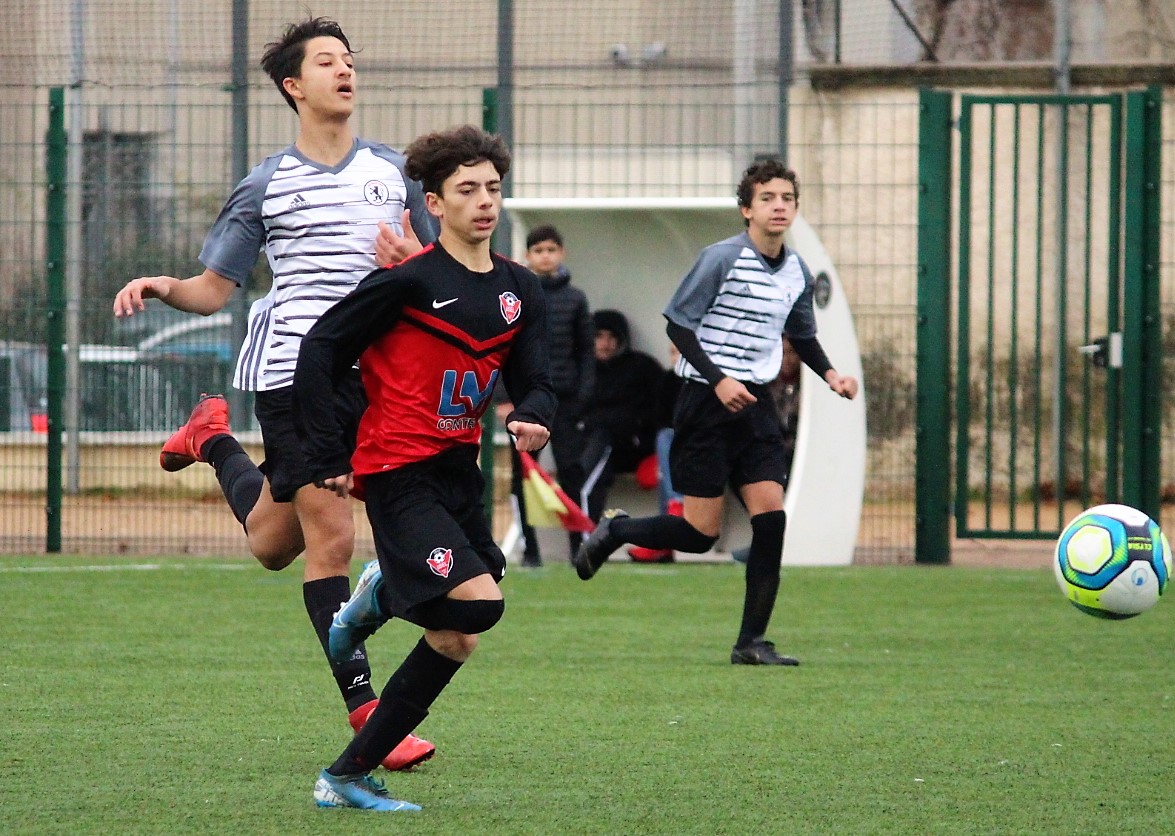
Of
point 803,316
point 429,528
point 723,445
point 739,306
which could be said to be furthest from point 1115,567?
point 429,528

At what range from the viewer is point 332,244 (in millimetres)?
4906

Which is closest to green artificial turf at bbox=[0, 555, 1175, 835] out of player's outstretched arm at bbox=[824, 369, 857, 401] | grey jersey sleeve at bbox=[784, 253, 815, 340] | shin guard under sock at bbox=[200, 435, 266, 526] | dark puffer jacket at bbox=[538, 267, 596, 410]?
shin guard under sock at bbox=[200, 435, 266, 526]

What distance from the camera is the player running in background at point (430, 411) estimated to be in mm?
4156

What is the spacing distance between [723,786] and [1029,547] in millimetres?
8074

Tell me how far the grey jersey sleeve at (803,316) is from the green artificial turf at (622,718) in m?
1.26

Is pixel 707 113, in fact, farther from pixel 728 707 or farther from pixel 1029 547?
pixel 728 707

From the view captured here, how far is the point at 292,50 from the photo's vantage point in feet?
16.4

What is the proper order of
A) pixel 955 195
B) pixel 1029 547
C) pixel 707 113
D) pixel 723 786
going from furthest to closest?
pixel 955 195 < pixel 1029 547 < pixel 707 113 < pixel 723 786

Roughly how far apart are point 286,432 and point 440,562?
3.01ft

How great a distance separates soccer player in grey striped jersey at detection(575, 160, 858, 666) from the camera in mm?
6797

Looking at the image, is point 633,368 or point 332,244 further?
point 633,368

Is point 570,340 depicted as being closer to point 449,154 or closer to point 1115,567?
point 1115,567

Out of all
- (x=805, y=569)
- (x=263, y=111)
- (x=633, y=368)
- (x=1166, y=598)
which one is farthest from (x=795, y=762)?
(x=263, y=111)

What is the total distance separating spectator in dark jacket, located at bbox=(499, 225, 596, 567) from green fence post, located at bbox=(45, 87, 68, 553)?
2752 millimetres
